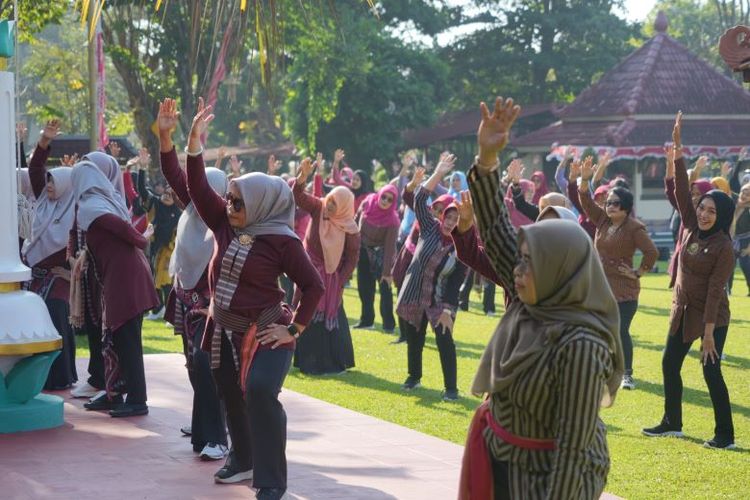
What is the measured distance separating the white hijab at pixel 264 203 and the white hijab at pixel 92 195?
8.41ft

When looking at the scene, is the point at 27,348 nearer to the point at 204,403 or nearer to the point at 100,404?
the point at 100,404

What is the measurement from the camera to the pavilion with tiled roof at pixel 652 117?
33906 millimetres

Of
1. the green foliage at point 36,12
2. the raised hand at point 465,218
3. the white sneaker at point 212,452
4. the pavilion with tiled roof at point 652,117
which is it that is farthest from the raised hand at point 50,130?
the pavilion with tiled roof at point 652,117

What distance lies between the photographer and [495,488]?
4.45 m

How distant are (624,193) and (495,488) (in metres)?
6.52

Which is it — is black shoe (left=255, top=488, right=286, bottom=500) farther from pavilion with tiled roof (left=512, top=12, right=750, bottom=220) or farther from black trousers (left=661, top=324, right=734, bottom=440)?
pavilion with tiled roof (left=512, top=12, right=750, bottom=220)

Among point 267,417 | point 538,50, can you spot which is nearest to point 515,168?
point 267,417

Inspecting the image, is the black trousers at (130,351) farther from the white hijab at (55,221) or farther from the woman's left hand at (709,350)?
the woman's left hand at (709,350)

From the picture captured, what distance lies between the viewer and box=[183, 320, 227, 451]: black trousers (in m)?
7.88

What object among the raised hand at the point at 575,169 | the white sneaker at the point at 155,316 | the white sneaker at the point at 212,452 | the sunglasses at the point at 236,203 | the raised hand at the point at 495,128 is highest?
the raised hand at the point at 495,128

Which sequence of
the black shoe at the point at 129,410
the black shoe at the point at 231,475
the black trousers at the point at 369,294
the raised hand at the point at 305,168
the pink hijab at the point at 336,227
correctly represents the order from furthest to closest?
the black trousers at the point at 369,294, the pink hijab at the point at 336,227, the black shoe at the point at 129,410, the raised hand at the point at 305,168, the black shoe at the point at 231,475

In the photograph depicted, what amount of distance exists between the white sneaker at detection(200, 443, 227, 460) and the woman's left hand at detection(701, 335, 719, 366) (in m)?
3.24

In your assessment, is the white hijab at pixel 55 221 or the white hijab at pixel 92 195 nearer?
the white hijab at pixel 92 195

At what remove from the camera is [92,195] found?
9133 mm
